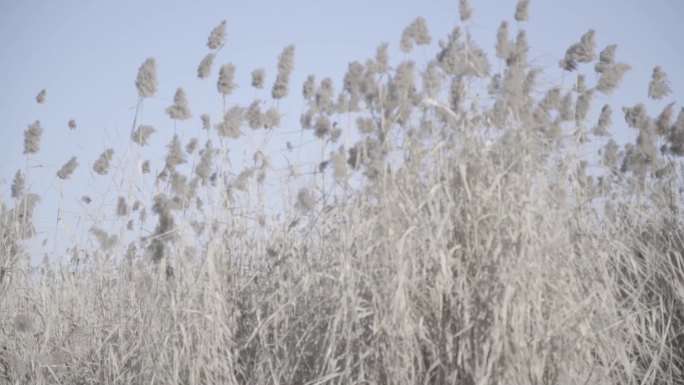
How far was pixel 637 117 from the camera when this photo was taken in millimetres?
4320

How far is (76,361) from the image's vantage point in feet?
13.6

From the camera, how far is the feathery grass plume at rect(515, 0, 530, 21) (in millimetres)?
3553

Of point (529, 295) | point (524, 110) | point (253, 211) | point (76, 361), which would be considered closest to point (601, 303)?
point (529, 295)

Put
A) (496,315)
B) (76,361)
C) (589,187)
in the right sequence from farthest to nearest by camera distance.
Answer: (76,361) → (589,187) → (496,315)

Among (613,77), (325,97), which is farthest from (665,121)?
(325,97)

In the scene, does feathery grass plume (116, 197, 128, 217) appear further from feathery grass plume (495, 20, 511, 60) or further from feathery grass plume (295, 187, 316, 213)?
feathery grass plume (495, 20, 511, 60)

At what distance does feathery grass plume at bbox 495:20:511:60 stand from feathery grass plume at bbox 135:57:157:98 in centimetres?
171

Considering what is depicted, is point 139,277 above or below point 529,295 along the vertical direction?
below

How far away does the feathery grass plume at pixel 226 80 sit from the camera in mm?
3627

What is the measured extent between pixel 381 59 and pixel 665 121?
2179mm

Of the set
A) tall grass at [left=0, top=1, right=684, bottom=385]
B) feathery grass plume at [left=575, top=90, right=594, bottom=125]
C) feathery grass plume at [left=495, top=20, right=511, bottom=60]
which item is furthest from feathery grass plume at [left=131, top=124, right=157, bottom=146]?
feathery grass plume at [left=575, top=90, right=594, bottom=125]

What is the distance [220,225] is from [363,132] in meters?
0.97

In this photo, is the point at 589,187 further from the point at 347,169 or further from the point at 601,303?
the point at 347,169

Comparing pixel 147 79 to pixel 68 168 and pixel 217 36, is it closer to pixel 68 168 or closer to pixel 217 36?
pixel 217 36
